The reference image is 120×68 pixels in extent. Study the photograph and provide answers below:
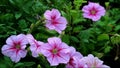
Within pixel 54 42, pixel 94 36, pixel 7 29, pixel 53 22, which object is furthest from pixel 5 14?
pixel 94 36

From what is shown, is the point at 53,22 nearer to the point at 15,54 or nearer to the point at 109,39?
the point at 15,54

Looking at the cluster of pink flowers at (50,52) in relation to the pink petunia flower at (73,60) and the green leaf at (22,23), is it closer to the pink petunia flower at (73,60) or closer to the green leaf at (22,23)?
the pink petunia flower at (73,60)

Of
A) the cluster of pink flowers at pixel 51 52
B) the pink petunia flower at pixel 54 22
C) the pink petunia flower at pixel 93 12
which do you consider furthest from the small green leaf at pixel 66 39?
the pink petunia flower at pixel 93 12

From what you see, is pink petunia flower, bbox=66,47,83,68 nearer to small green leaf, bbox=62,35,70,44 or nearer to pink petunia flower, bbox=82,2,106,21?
small green leaf, bbox=62,35,70,44

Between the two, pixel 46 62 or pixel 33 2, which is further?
pixel 33 2

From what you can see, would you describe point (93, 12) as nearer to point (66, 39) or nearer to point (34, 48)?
point (66, 39)

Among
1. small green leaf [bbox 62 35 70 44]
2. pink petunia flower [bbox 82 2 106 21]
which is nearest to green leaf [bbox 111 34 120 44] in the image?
pink petunia flower [bbox 82 2 106 21]

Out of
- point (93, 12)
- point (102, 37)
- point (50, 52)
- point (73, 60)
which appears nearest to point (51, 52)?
point (50, 52)
